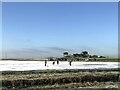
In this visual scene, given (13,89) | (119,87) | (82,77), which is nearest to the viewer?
(13,89)

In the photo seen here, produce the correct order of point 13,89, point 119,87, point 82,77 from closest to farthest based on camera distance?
point 13,89
point 119,87
point 82,77

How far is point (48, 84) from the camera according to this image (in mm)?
27156

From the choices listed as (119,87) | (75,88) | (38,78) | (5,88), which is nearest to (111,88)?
(119,87)

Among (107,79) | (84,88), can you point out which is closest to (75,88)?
(84,88)

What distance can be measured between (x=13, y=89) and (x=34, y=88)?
179 cm

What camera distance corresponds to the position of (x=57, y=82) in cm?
2770

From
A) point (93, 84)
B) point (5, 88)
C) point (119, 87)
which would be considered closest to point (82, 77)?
point (93, 84)

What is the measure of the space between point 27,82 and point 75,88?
4.72 m

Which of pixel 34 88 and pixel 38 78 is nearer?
pixel 34 88

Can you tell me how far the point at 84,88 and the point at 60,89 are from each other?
2186 millimetres

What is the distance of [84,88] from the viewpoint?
82.3ft

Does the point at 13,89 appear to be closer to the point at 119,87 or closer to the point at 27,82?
the point at 27,82

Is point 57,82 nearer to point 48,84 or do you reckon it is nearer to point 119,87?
point 48,84

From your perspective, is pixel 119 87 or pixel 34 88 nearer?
pixel 34 88
